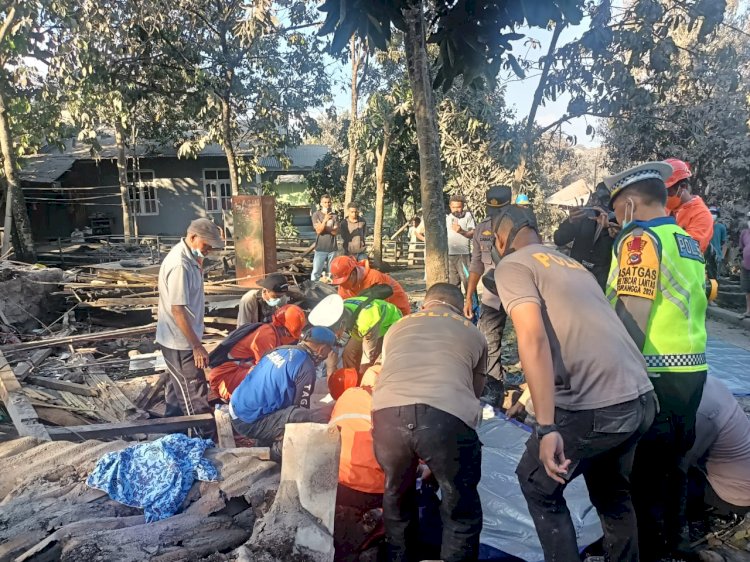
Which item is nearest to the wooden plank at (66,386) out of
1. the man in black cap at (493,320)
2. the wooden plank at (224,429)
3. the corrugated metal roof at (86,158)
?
the wooden plank at (224,429)

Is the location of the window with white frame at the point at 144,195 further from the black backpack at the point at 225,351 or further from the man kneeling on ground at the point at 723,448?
the man kneeling on ground at the point at 723,448

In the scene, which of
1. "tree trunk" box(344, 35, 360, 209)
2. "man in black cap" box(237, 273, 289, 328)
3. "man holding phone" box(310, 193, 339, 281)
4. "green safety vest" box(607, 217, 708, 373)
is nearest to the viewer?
"green safety vest" box(607, 217, 708, 373)

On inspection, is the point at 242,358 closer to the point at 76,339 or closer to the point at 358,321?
the point at 358,321

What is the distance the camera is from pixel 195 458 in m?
3.15

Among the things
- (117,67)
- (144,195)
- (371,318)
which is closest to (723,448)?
(371,318)

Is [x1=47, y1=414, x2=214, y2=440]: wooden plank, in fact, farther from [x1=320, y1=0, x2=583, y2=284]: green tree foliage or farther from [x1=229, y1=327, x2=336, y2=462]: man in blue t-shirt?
[x1=320, y1=0, x2=583, y2=284]: green tree foliage

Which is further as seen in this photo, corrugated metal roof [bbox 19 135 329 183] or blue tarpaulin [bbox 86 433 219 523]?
corrugated metal roof [bbox 19 135 329 183]

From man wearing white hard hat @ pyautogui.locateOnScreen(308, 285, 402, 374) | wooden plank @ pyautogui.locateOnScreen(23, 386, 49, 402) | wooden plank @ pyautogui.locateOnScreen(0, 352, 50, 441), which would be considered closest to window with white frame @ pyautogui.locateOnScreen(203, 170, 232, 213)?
wooden plank @ pyautogui.locateOnScreen(0, 352, 50, 441)

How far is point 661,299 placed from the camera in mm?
2443

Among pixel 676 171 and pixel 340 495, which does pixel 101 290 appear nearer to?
pixel 340 495

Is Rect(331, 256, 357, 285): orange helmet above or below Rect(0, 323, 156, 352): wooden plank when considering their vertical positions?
above

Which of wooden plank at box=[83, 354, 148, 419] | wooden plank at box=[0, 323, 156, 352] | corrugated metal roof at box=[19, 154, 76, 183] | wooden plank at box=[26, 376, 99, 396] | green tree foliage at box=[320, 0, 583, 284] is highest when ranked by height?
corrugated metal roof at box=[19, 154, 76, 183]

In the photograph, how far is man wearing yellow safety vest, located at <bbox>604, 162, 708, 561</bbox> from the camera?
2.43 metres

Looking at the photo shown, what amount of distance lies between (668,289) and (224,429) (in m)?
2.90
